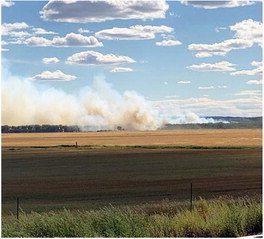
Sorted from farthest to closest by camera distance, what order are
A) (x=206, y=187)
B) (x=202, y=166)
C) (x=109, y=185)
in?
(x=202, y=166) → (x=109, y=185) → (x=206, y=187)

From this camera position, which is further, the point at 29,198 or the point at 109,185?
the point at 109,185

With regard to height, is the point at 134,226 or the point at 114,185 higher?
the point at 134,226

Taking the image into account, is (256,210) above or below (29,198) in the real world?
above

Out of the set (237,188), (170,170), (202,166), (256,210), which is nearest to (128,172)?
(170,170)

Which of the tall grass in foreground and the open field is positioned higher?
the tall grass in foreground

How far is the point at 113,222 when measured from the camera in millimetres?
12219

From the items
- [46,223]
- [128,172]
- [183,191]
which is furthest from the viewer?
[128,172]

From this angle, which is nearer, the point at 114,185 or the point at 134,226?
the point at 134,226

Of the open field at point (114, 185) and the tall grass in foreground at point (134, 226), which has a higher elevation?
the tall grass in foreground at point (134, 226)

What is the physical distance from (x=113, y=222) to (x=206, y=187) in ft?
106

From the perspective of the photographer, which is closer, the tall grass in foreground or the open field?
the tall grass in foreground

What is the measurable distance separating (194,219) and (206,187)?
31587 millimetres

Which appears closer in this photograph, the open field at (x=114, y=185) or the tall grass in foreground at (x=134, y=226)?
the tall grass in foreground at (x=134, y=226)

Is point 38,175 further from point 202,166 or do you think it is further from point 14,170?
point 202,166
